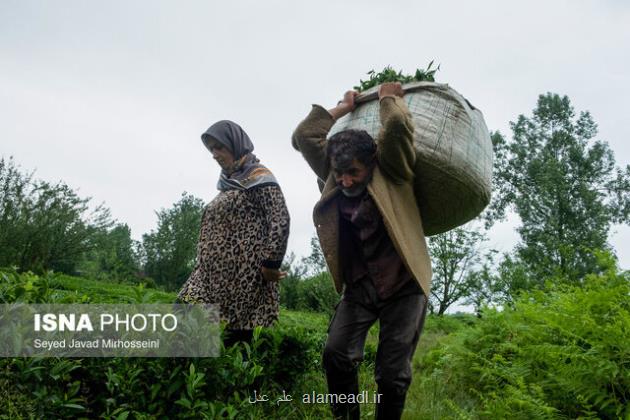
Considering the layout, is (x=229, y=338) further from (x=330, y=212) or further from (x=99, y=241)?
(x=99, y=241)

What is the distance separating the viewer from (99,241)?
18812 mm

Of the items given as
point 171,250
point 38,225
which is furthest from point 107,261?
point 38,225

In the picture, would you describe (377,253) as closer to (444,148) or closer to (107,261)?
(444,148)

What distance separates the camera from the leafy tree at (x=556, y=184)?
88.5 ft

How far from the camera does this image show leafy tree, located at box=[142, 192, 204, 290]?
2330cm

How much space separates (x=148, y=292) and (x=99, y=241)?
1725 centimetres

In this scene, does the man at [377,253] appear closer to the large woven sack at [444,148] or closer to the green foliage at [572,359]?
the large woven sack at [444,148]

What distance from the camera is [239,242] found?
3.85m

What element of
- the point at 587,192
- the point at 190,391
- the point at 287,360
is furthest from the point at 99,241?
the point at 587,192

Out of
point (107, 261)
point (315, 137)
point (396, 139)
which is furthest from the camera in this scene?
point (107, 261)

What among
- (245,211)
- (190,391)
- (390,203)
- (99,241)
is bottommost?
(190,391)

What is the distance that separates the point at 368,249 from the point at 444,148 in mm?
675

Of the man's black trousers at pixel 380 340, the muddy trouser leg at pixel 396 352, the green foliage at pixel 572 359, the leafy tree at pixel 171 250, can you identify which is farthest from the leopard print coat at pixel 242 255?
the leafy tree at pixel 171 250

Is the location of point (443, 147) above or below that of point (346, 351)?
above
